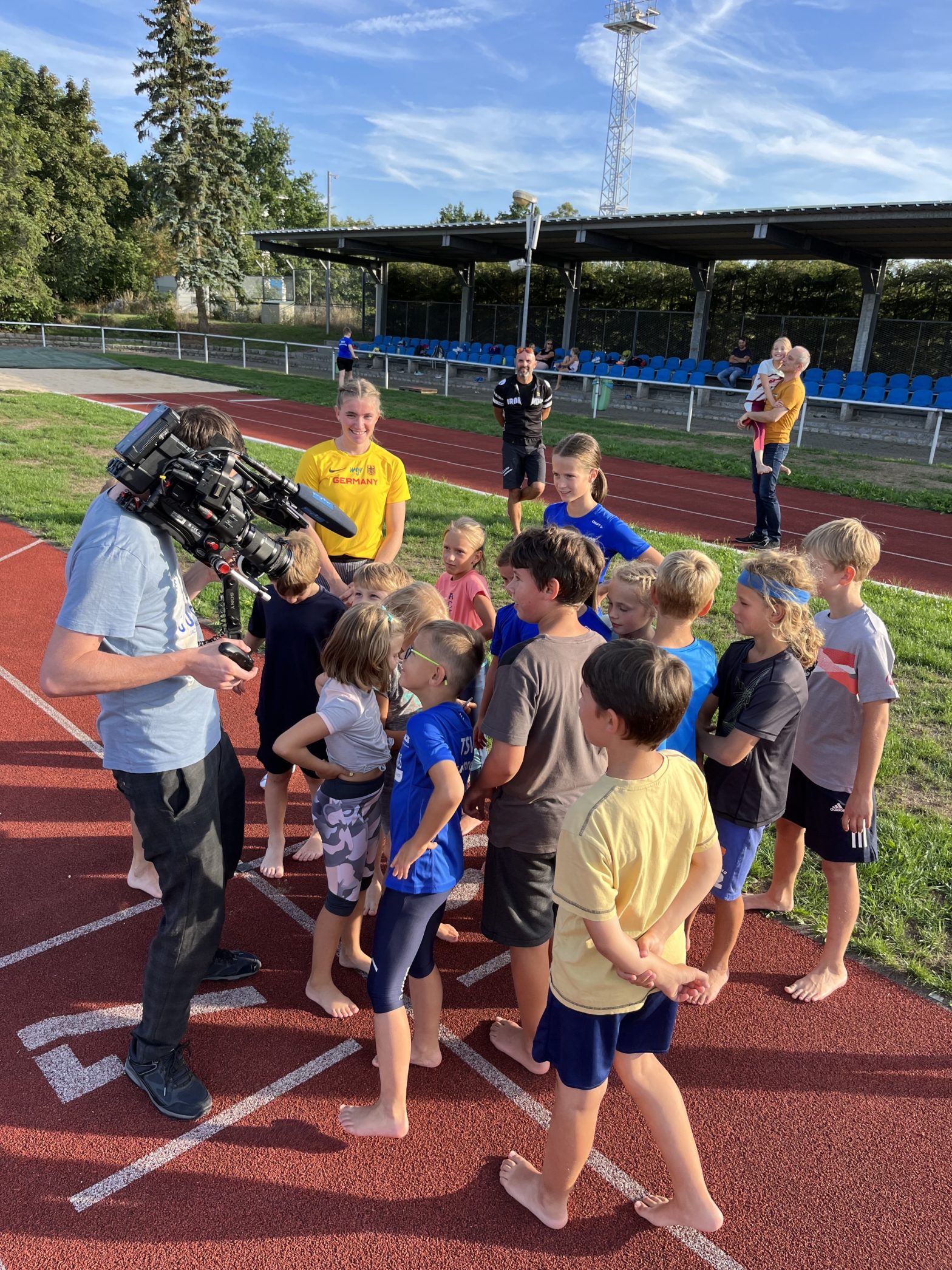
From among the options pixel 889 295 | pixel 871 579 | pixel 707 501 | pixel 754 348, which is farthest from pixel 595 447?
pixel 889 295

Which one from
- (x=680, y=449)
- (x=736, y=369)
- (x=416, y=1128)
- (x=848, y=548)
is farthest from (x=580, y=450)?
(x=736, y=369)

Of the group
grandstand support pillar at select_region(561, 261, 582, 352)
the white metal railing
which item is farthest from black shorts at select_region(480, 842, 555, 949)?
grandstand support pillar at select_region(561, 261, 582, 352)

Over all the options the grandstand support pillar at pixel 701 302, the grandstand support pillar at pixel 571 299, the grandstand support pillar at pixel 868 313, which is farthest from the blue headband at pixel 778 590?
the grandstand support pillar at pixel 571 299

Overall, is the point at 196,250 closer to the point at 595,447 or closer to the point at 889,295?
the point at 889,295

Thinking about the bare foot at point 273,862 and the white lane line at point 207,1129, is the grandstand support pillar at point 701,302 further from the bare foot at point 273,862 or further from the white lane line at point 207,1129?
the white lane line at point 207,1129

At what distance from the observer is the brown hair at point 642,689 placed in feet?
6.82

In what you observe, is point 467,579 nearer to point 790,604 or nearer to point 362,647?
point 362,647

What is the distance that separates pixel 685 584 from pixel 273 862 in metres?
2.43

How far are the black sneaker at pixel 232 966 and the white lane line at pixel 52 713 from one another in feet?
6.63

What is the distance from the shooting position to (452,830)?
2.74 metres

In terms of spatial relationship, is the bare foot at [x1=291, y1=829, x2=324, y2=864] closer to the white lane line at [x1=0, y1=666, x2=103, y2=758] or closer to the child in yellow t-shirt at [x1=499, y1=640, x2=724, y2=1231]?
the white lane line at [x1=0, y1=666, x2=103, y2=758]

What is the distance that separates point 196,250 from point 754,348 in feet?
105

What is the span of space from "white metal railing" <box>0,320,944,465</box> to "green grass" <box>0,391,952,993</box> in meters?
8.60

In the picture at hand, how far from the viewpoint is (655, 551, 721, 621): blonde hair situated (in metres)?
3.05
